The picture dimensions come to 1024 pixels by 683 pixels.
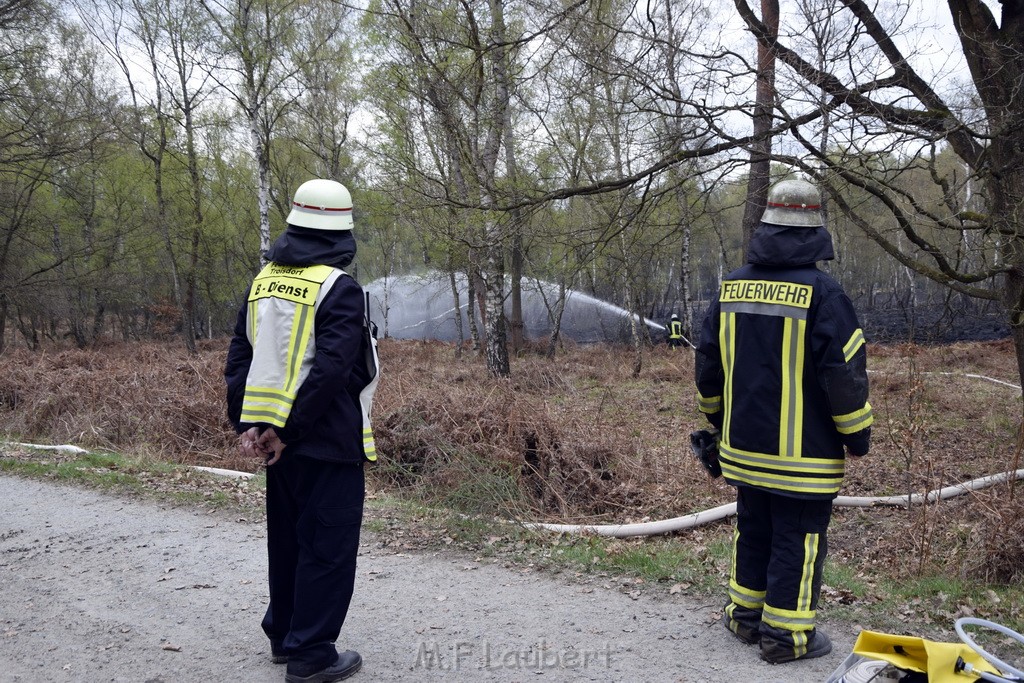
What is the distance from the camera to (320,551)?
136 inches

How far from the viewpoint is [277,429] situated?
3.33 m

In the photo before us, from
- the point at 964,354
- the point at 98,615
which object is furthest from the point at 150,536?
the point at 964,354

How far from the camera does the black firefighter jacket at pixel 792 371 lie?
3570 millimetres

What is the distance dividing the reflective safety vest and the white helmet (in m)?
0.20

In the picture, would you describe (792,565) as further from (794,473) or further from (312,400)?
(312,400)

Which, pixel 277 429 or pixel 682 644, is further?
pixel 682 644

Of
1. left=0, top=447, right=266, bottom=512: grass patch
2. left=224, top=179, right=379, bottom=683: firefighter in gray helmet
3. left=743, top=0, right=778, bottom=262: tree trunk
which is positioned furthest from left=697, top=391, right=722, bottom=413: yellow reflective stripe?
left=0, top=447, right=266, bottom=512: grass patch

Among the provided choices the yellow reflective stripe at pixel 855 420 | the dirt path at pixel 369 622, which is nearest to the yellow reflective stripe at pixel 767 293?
the yellow reflective stripe at pixel 855 420

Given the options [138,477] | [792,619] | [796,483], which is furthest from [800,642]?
[138,477]

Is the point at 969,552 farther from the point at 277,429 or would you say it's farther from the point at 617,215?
the point at 617,215

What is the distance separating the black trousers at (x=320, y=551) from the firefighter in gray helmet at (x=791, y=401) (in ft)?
6.11

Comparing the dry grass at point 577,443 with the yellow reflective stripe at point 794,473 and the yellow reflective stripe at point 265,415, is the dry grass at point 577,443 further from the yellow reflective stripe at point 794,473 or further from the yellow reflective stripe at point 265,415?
the yellow reflective stripe at point 265,415

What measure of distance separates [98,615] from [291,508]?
1.91 meters

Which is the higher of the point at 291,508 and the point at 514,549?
the point at 291,508
